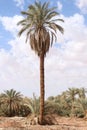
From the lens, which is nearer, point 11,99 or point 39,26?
point 39,26

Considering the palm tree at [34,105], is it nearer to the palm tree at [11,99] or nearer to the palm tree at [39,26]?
the palm tree at [39,26]

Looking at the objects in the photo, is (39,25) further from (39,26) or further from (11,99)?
(11,99)

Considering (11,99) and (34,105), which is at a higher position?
(11,99)

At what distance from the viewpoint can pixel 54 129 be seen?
84.8 ft

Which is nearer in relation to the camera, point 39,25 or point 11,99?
point 39,25

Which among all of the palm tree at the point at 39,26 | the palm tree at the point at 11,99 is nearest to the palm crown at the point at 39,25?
the palm tree at the point at 39,26

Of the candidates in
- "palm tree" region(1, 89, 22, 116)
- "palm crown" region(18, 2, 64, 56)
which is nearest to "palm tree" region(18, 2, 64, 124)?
"palm crown" region(18, 2, 64, 56)

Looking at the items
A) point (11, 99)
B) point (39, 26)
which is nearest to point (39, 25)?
point (39, 26)

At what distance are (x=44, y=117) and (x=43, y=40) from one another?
8012mm

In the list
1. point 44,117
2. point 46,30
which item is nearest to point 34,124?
point 44,117

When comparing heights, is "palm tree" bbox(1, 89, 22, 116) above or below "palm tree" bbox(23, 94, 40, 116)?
above

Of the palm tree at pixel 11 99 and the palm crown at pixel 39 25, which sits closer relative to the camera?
the palm crown at pixel 39 25

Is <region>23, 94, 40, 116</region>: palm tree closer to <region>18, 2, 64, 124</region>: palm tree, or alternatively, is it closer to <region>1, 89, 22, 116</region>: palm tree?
<region>18, 2, 64, 124</region>: palm tree

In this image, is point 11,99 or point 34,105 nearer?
point 34,105
